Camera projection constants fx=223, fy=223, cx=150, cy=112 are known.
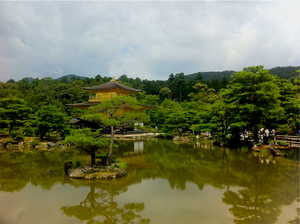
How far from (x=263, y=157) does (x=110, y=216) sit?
9.64 meters

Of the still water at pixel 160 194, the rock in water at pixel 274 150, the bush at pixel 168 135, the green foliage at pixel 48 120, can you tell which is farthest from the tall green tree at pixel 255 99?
the green foliage at pixel 48 120

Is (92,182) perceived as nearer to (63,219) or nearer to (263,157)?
(63,219)

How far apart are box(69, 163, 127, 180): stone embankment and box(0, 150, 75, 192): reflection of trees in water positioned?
55cm

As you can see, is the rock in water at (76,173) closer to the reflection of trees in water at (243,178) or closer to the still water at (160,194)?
the still water at (160,194)

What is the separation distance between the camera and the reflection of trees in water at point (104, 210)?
5191 millimetres

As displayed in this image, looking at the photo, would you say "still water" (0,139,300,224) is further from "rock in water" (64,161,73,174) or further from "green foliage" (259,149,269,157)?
"green foliage" (259,149,269,157)

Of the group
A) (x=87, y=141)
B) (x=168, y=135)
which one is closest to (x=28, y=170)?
(x=87, y=141)

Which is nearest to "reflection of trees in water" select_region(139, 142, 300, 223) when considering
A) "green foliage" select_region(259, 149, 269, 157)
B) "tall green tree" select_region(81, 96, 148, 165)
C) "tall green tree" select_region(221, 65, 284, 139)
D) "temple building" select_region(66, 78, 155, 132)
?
"green foliage" select_region(259, 149, 269, 157)

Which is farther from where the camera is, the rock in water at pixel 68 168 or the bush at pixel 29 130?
the bush at pixel 29 130

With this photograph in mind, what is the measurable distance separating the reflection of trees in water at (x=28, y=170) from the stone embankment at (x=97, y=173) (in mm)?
552

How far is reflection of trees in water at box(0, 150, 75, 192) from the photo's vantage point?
7.78 meters

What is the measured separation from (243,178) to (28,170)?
8789mm

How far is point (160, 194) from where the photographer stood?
21.7ft

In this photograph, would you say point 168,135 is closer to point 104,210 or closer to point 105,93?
point 105,93
